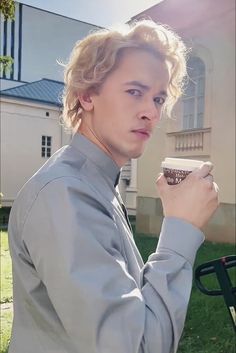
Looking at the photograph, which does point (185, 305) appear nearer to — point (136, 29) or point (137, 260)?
point (137, 260)

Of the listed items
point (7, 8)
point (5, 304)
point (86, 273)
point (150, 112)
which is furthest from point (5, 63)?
point (86, 273)

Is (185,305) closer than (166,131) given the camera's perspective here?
Yes

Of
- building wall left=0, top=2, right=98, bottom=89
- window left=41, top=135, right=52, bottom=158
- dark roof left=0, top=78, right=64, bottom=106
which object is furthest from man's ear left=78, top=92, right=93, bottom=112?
window left=41, top=135, right=52, bottom=158

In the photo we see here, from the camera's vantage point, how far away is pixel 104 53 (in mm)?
1165

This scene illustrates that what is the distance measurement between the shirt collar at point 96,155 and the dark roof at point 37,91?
20.5 m

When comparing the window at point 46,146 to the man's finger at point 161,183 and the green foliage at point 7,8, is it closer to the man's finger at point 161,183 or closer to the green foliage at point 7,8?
the green foliage at point 7,8

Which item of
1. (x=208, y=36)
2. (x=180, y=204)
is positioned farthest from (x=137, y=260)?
(x=208, y=36)

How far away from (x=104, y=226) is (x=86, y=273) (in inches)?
4.8

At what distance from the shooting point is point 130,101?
3.64ft

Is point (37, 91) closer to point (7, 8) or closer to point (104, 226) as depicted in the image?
point (7, 8)

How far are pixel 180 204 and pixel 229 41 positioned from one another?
30.8ft

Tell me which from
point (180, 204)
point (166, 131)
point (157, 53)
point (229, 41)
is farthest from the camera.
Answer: point (166, 131)

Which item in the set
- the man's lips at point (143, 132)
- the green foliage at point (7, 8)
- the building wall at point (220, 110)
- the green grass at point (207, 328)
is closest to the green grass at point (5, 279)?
the green grass at point (207, 328)

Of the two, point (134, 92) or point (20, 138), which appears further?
point (20, 138)
